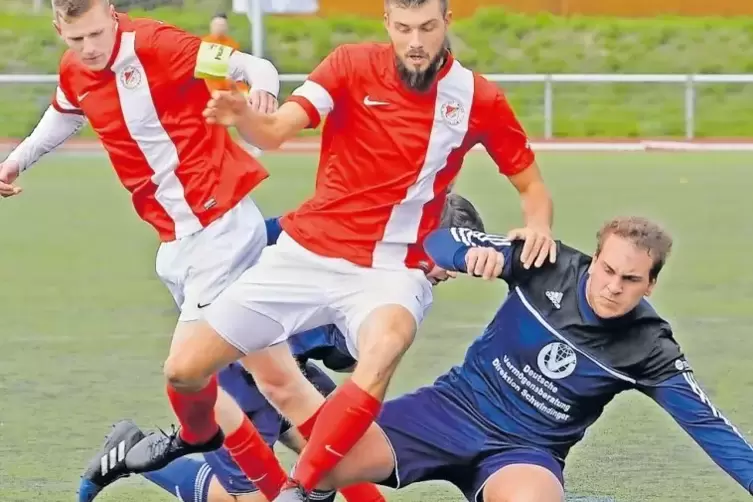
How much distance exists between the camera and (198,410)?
4.81 metres

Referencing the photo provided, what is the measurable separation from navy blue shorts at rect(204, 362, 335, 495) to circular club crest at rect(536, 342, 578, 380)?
1072 mm

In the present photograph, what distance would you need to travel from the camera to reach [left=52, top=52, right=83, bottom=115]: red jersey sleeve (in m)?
5.45

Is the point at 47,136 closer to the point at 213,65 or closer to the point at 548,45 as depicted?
the point at 213,65

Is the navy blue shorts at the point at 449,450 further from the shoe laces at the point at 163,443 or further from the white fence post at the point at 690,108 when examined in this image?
the white fence post at the point at 690,108

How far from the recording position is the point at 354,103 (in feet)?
16.4

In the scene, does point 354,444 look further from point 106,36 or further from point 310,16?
point 310,16

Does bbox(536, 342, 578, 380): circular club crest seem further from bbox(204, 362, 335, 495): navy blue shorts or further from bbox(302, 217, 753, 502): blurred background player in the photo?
bbox(204, 362, 335, 495): navy blue shorts

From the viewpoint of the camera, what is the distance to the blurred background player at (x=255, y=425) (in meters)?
5.05

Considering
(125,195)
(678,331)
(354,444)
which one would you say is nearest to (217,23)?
(125,195)

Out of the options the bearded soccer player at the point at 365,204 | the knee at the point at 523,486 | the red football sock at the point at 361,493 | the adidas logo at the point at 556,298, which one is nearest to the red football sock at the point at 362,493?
the red football sock at the point at 361,493

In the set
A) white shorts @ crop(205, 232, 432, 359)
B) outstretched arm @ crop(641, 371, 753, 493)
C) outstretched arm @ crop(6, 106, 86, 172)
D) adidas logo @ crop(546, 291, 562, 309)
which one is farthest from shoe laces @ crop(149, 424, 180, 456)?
outstretched arm @ crop(641, 371, 753, 493)

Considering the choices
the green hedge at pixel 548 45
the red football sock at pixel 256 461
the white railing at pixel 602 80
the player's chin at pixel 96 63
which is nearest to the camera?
the red football sock at pixel 256 461

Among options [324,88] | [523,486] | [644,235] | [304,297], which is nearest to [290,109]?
[324,88]

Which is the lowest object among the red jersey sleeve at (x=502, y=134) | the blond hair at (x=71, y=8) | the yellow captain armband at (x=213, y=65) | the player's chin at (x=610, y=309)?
the player's chin at (x=610, y=309)
